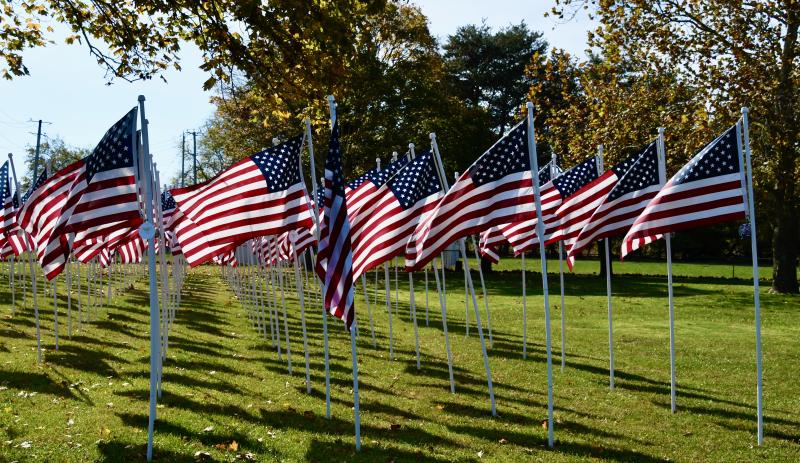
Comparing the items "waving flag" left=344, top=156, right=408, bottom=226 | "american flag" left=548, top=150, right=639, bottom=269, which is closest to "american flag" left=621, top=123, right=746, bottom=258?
"american flag" left=548, top=150, right=639, bottom=269

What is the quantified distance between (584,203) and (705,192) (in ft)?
10.1

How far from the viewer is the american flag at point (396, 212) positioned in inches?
417

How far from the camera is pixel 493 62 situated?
50750mm

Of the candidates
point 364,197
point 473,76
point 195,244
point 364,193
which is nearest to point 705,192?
point 364,197

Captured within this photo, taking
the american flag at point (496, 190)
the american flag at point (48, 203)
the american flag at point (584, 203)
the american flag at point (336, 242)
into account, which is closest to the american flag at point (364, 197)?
the american flag at point (336, 242)

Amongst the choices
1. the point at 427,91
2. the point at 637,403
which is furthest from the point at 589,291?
the point at 637,403

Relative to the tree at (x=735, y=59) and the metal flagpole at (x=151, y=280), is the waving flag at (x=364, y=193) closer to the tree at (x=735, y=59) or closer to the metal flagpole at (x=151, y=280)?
the metal flagpole at (x=151, y=280)

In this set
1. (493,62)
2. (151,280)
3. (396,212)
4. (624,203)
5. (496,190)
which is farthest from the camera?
(493,62)

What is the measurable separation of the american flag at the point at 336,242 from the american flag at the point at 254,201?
160 centimetres

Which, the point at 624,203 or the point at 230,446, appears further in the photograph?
the point at 624,203

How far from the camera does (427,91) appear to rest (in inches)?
1604

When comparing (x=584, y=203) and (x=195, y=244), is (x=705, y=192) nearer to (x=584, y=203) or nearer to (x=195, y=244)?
(x=584, y=203)

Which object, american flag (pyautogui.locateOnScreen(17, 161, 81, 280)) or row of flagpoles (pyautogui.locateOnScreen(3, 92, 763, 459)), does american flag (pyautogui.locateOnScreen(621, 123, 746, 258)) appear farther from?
american flag (pyautogui.locateOnScreen(17, 161, 81, 280))

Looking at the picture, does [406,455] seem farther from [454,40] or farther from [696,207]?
[454,40]
